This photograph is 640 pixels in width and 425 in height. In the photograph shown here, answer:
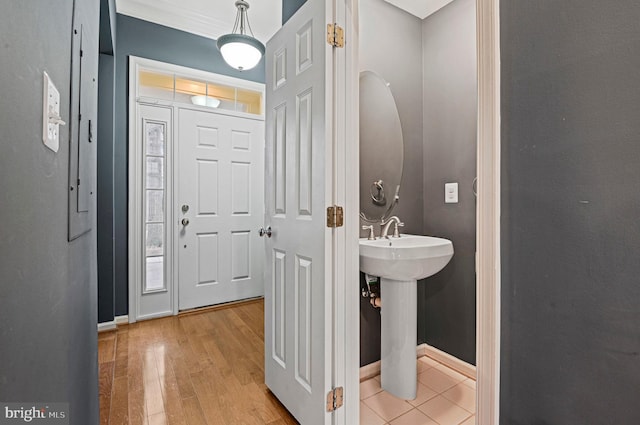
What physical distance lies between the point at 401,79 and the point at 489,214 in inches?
61.6

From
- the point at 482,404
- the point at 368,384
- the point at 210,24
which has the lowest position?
the point at 368,384

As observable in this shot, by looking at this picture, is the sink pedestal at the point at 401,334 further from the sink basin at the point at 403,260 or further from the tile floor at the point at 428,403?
the sink basin at the point at 403,260

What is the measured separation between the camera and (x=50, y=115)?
1.95ft

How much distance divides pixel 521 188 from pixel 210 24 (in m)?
3.22

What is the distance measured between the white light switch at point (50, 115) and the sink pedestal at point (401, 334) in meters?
1.59

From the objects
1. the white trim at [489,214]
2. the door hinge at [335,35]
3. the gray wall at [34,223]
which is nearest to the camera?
the gray wall at [34,223]

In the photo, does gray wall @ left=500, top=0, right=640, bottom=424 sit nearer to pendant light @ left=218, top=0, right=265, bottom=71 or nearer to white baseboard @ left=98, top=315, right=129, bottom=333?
pendant light @ left=218, top=0, right=265, bottom=71

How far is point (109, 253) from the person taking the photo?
2.70 metres

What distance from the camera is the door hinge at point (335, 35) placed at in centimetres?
135

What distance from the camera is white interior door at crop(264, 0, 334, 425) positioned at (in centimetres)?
136

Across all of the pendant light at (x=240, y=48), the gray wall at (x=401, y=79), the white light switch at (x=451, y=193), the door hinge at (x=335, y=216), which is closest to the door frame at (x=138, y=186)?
the pendant light at (x=240, y=48)

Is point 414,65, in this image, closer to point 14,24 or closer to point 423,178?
point 423,178

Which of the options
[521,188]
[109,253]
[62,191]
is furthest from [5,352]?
[109,253]

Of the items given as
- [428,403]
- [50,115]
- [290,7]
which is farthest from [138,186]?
[428,403]
